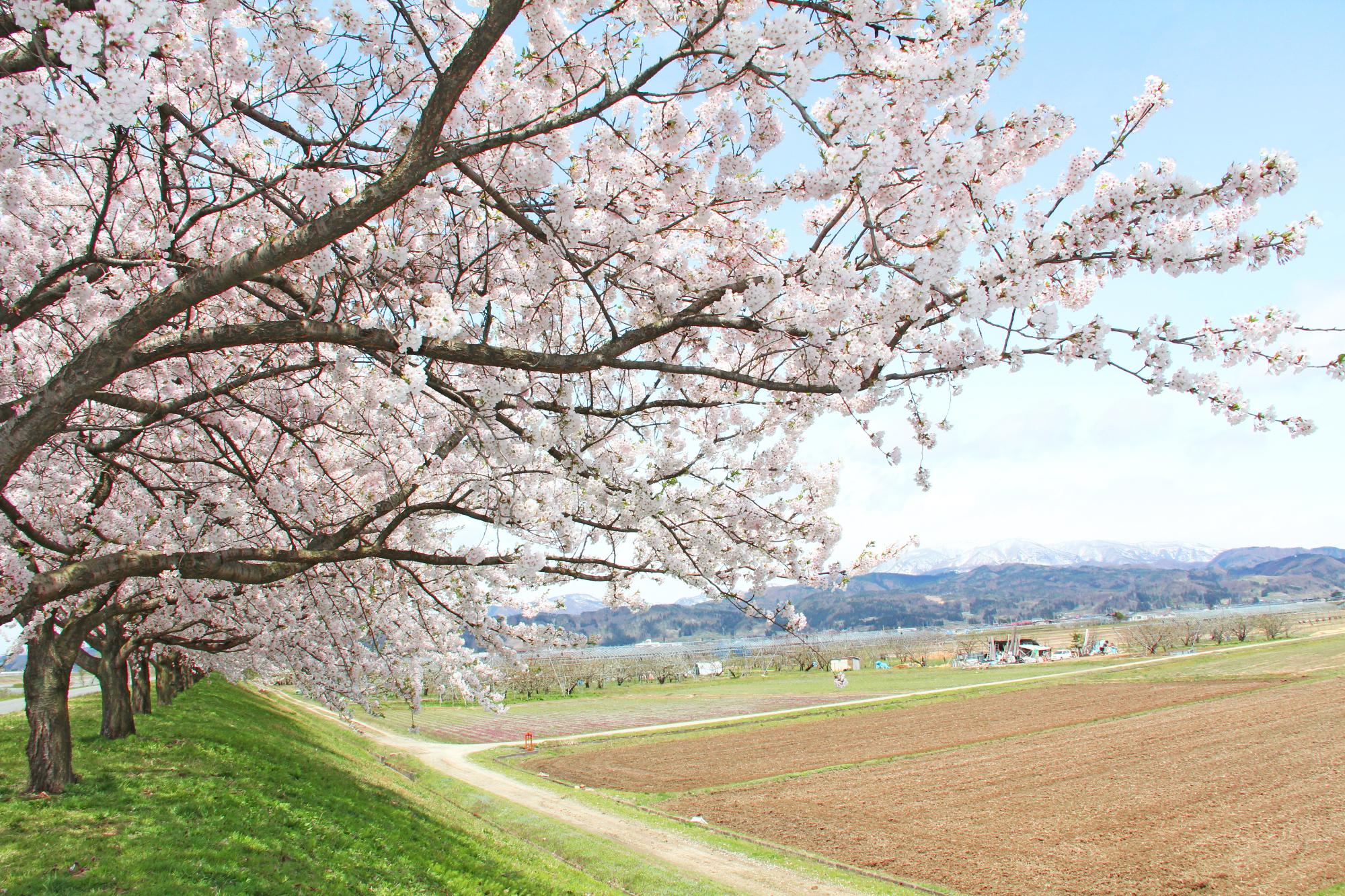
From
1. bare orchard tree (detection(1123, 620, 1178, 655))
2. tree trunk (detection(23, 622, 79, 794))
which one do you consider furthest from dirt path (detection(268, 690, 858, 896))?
bare orchard tree (detection(1123, 620, 1178, 655))

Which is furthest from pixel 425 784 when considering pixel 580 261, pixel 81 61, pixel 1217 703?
pixel 1217 703

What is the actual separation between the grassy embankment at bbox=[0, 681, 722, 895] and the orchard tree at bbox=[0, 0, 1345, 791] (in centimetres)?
157

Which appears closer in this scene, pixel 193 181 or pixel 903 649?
pixel 193 181

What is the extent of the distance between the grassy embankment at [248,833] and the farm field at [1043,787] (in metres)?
6.00

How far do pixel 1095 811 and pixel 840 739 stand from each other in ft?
55.9

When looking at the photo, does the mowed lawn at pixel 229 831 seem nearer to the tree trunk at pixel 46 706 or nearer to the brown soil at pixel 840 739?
the tree trunk at pixel 46 706

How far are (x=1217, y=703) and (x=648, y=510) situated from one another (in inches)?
1680

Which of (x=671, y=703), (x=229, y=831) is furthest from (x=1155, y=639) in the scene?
(x=229, y=831)

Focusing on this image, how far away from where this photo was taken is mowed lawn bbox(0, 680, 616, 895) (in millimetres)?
7113

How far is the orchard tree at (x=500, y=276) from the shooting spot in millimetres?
3842

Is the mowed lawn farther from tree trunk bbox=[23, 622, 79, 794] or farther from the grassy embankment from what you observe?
tree trunk bbox=[23, 622, 79, 794]

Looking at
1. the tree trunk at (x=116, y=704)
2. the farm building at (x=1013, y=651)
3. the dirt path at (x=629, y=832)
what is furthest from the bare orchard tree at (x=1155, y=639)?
the tree trunk at (x=116, y=704)

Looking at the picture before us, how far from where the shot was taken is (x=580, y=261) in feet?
17.7

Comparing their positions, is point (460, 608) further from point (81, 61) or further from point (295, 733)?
point (295, 733)
